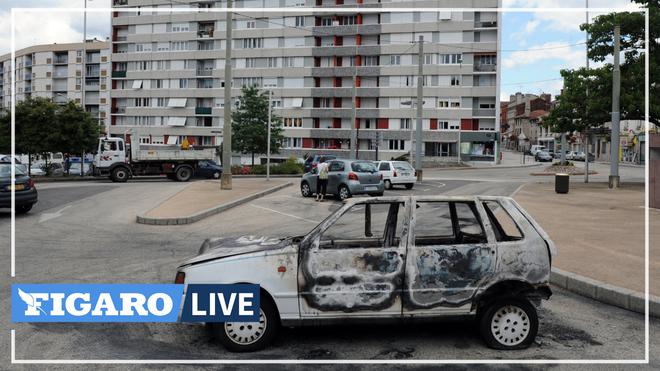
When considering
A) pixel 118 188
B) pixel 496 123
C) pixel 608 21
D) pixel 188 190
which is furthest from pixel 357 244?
pixel 496 123

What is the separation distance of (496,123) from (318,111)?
21072 millimetres

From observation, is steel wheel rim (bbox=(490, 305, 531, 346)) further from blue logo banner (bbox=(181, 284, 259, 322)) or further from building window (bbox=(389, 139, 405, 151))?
building window (bbox=(389, 139, 405, 151))

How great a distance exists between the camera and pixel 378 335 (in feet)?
19.8

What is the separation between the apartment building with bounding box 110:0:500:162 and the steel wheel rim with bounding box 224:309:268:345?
189ft

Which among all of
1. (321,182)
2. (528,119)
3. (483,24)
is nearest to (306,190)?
(321,182)

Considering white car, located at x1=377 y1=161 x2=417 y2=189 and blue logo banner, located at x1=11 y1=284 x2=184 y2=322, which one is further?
white car, located at x1=377 y1=161 x2=417 y2=189

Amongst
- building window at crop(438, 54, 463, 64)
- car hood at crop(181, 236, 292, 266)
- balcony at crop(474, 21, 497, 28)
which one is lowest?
car hood at crop(181, 236, 292, 266)

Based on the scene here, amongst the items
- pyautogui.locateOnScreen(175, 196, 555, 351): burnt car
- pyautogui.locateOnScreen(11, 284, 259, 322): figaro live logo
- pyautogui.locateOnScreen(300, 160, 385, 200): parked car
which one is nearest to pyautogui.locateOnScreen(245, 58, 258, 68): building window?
pyautogui.locateOnScreen(300, 160, 385, 200): parked car

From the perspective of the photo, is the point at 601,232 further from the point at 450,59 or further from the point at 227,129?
the point at 450,59

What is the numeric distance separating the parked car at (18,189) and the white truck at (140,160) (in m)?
17.9

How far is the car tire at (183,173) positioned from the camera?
35.6 m

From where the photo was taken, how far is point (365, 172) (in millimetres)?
21750

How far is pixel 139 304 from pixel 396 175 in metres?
22.7

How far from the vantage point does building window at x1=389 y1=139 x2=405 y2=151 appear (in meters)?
67.1
